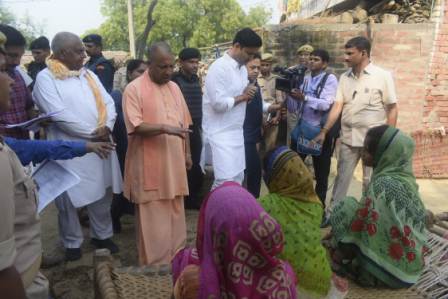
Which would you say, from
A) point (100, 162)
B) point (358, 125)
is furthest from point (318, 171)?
point (100, 162)

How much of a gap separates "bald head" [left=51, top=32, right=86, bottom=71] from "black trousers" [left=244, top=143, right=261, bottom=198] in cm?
177

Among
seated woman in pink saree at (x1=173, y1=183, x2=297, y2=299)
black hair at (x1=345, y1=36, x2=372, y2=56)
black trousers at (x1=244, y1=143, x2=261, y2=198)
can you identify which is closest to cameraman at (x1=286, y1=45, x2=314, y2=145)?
black hair at (x1=345, y1=36, x2=372, y2=56)

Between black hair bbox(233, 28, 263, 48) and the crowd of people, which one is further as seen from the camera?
black hair bbox(233, 28, 263, 48)

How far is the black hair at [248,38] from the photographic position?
146 inches

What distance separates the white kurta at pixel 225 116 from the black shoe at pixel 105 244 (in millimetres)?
1096

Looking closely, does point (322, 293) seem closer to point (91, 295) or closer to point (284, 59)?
point (91, 295)

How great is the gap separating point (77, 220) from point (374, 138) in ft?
7.89

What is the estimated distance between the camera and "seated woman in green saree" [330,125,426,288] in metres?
2.64

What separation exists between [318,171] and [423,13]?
4824 mm

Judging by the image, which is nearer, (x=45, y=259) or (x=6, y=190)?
(x=6, y=190)

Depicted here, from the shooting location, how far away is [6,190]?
1.29m

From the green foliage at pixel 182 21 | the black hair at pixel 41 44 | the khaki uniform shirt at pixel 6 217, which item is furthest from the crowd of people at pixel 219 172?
the green foliage at pixel 182 21

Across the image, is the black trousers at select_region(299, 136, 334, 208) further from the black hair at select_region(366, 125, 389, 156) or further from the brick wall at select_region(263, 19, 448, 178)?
the brick wall at select_region(263, 19, 448, 178)

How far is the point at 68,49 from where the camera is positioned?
10.5ft
